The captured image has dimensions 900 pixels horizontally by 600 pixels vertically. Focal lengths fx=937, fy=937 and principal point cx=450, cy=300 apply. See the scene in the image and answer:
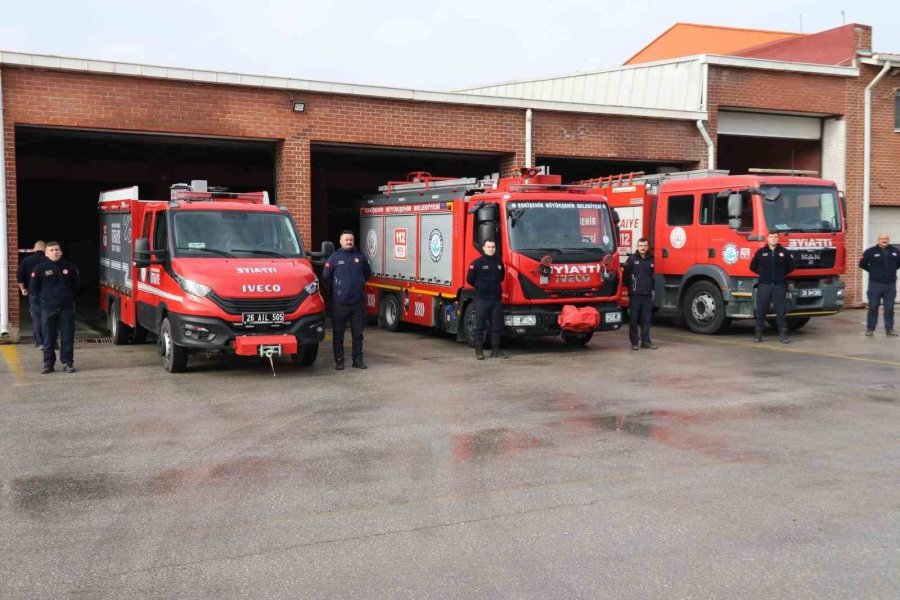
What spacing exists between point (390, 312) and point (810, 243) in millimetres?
7431

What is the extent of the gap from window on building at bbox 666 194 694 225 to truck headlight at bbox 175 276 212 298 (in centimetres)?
911

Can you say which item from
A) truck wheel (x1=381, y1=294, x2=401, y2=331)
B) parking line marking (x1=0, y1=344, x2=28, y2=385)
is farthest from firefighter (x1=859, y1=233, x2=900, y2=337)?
parking line marking (x1=0, y1=344, x2=28, y2=385)

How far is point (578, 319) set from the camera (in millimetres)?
13547

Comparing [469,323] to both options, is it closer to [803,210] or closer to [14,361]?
[803,210]

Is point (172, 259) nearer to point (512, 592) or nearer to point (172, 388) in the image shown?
point (172, 388)

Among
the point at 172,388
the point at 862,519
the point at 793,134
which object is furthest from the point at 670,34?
the point at 862,519

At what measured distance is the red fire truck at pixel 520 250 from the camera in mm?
13633

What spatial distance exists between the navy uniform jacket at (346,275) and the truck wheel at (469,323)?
2.19 metres

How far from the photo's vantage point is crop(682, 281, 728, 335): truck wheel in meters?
16.2

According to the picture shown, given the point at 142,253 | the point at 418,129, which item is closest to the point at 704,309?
the point at 418,129

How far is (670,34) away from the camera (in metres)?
32.7

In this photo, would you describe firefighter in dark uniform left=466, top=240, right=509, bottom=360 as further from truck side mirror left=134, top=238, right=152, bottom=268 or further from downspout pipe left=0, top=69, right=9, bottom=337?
downspout pipe left=0, top=69, right=9, bottom=337

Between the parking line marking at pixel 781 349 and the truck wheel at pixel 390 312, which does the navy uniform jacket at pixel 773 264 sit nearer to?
the parking line marking at pixel 781 349

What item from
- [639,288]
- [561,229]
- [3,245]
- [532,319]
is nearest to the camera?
[532,319]
